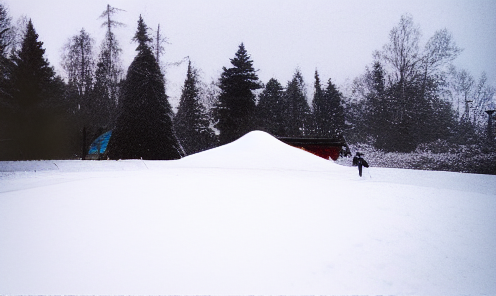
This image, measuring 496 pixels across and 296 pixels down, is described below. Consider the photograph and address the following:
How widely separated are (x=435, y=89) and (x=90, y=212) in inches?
907

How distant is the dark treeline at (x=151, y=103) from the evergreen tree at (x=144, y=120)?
0.16ft

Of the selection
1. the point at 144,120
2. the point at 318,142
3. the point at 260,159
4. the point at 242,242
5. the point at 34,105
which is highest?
the point at 34,105

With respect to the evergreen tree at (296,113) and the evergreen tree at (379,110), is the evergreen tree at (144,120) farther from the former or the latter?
the evergreen tree at (296,113)

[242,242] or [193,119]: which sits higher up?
[193,119]

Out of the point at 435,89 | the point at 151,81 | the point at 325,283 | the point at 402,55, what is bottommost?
the point at 325,283

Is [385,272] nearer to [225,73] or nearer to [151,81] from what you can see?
[151,81]

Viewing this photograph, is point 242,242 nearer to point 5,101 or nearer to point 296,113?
point 5,101

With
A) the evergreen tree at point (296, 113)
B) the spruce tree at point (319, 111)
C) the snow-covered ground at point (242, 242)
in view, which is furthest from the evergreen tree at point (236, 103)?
the snow-covered ground at point (242, 242)

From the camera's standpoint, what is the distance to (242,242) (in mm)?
2789

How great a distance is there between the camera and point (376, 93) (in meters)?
24.7

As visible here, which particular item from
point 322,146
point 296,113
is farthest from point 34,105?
point 296,113

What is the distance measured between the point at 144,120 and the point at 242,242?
12173 millimetres

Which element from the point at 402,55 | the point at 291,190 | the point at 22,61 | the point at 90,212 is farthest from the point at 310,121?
the point at 90,212

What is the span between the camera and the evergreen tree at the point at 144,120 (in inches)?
538
